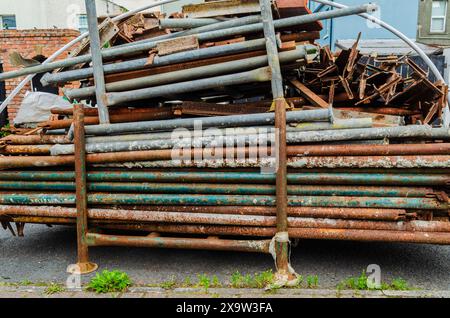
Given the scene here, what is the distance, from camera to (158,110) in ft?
12.4

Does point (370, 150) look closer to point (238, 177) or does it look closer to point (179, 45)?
point (238, 177)

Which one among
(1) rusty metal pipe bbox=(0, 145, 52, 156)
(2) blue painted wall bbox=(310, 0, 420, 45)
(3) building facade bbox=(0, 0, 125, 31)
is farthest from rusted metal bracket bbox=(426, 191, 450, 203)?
(3) building facade bbox=(0, 0, 125, 31)

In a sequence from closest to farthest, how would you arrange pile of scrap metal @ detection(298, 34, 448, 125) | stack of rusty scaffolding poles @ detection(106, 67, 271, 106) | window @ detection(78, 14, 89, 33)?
1. stack of rusty scaffolding poles @ detection(106, 67, 271, 106)
2. pile of scrap metal @ detection(298, 34, 448, 125)
3. window @ detection(78, 14, 89, 33)

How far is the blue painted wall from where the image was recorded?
9.72 metres

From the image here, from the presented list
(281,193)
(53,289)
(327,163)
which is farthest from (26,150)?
(327,163)

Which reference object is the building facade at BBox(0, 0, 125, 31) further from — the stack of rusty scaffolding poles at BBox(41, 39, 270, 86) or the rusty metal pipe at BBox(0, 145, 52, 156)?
the rusty metal pipe at BBox(0, 145, 52, 156)

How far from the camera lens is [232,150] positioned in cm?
326

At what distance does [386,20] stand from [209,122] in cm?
840

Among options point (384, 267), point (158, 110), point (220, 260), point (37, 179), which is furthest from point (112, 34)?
point (384, 267)

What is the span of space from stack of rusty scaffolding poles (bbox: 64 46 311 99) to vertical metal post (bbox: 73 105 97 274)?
45 centimetres

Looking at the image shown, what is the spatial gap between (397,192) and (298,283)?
3.62 feet

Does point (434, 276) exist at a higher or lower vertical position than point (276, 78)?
lower

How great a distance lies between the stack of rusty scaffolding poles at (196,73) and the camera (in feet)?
11.1
